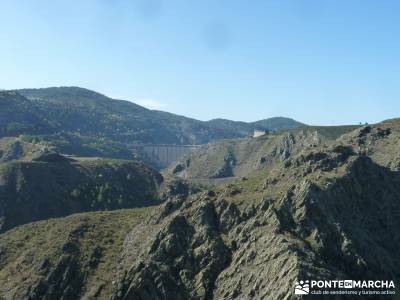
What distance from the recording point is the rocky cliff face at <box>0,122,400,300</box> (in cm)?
8769

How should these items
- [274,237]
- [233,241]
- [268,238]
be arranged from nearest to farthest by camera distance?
[274,237] → [268,238] → [233,241]

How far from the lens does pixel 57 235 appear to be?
364 feet

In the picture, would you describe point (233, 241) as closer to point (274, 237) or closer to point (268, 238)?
point (268, 238)

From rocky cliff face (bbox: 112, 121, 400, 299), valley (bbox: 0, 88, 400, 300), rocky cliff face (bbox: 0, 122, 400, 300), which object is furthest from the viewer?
valley (bbox: 0, 88, 400, 300)

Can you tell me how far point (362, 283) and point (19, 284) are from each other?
5992cm

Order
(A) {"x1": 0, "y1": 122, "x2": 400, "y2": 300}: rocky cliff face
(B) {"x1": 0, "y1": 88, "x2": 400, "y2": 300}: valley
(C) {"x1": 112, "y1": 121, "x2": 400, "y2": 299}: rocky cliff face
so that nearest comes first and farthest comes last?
(C) {"x1": 112, "y1": 121, "x2": 400, "y2": 299}: rocky cliff face < (A) {"x1": 0, "y1": 122, "x2": 400, "y2": 300}: rocky cliff face < (B) {"x1": 0, "y1": 88, "x2": 400, "y2": 300}: valley

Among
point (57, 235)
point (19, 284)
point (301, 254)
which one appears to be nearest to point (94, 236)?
point (57, 235)

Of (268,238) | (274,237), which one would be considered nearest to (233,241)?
(268,238)

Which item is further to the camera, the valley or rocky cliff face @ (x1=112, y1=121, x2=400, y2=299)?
the valley

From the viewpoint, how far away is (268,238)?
302 feet

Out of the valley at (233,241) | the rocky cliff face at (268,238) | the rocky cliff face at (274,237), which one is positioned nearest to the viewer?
the rocky cliff face at (274,237)

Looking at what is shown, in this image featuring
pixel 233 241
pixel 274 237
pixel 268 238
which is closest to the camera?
pixel 274 237

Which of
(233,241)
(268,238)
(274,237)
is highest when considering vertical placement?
(274,237)

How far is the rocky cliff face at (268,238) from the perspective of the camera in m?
87.7
